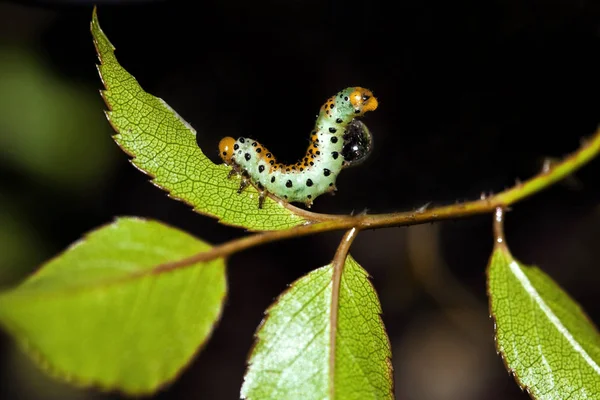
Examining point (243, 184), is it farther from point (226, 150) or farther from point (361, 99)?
point (361, 99)

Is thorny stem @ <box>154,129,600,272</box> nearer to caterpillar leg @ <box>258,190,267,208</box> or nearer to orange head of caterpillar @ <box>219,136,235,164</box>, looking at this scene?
caterpillar leg @ <box>258,190,267,208</box>

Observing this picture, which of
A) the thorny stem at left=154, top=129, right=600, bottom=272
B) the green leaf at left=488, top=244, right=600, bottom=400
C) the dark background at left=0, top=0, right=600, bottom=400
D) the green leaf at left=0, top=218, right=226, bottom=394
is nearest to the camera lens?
the green leaf at left=0, top=218, right=226, bottom=394

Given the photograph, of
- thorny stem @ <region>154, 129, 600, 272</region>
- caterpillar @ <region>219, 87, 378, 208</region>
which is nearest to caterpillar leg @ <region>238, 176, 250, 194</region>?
caterpillar @ <region>219, 87, 378, 208</region>

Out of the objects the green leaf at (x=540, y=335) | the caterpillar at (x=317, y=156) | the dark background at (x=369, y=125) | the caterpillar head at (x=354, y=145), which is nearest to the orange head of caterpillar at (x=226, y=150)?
the caterpillar at (x=317, y=156)

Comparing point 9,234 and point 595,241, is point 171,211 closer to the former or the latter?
point 9,234

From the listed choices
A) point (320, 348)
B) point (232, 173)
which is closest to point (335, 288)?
point (320, 348)
